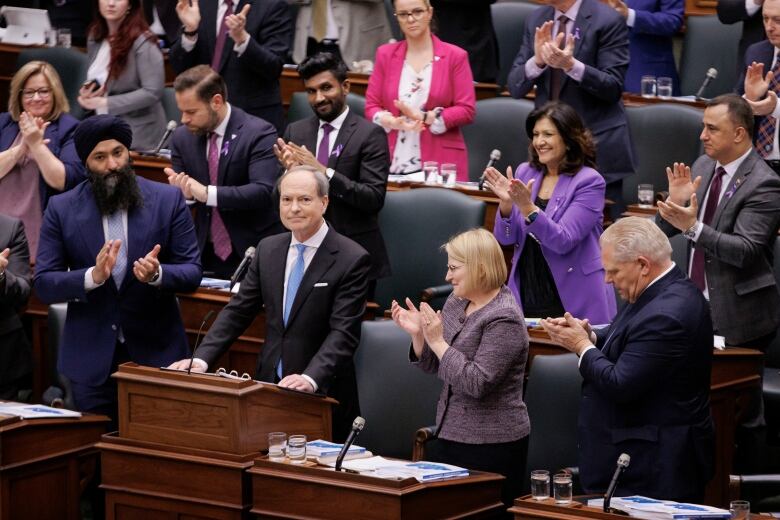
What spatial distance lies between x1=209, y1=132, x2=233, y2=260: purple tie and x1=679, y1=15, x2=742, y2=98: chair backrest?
2.80 metres

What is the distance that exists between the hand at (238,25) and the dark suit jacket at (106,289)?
1807mm

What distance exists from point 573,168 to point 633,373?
1.48 meters

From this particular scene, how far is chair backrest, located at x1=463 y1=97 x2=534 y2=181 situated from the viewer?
22.9 feet

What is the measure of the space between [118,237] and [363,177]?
1.10m

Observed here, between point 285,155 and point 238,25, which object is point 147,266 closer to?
point 285,155

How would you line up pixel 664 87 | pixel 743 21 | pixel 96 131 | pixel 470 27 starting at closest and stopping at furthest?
pixel 96 131 < pixel 743 21 < pixel 664 87 < pixel 470 27

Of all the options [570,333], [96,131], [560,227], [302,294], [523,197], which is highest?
[96,131]

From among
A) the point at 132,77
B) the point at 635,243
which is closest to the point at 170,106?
the point at 132,77

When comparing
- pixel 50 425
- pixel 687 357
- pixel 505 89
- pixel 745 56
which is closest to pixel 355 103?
pixel 505 89

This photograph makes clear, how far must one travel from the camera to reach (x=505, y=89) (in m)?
7.74

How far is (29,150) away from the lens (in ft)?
20.6

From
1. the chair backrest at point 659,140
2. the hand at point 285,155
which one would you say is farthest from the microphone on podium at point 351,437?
the chair backrest at point 659,140

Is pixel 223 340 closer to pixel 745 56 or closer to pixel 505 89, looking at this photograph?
pixel 745 56

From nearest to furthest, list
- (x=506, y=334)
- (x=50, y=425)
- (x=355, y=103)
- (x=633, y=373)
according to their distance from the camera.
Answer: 1. (x=633, y=373)
2. (x=506, y=334)
3. (x=50, y=425)
4. (x=355, y=103)
